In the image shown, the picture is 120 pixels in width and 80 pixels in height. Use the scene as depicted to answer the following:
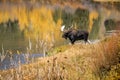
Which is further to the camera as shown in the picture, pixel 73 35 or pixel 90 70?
pixel 73 35

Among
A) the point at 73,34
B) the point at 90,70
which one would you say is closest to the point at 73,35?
the point at 73,34

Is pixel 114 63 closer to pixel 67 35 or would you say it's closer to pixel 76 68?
pixel 76 68

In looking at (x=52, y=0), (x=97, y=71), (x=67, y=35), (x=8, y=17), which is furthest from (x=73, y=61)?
(x=52, y=0)

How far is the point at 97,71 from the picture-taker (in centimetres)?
1566

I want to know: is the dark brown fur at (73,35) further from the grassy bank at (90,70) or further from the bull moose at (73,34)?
the grassy bank at (90,70)

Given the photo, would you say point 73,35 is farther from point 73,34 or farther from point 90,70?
point 90,70

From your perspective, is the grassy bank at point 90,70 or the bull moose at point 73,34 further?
the bull moose at point 73,34

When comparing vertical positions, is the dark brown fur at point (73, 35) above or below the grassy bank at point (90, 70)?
below

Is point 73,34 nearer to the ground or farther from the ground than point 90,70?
nearer to the ground

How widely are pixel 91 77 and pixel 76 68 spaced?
2177 mm

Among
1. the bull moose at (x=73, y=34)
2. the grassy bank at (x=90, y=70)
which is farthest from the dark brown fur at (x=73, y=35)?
the grassy bank at (x=90, y=70)

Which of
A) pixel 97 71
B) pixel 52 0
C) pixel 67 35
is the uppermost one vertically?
pixel 97 71

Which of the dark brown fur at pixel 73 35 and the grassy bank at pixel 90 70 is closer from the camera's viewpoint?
the grassy bank at pixel 90 70

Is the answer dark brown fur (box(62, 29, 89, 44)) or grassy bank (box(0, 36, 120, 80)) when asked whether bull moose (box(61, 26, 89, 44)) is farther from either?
grassy bank (box(0, 36, 120, 80))
